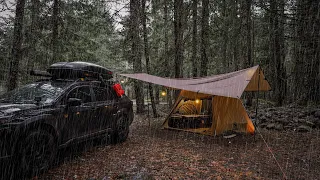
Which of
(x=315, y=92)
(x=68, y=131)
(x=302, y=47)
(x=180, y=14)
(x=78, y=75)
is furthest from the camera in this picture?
(x=180, y=14)

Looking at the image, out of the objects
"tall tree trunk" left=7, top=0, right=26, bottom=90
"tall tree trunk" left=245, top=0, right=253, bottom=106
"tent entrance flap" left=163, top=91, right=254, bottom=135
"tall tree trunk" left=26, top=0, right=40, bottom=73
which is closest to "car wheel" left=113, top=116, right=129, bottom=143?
"tent entrance flap" left=163, top=91, right=254, bottom=135

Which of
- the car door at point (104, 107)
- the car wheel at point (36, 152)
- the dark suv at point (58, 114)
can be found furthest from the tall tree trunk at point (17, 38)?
the car wheel at point (36, 152)

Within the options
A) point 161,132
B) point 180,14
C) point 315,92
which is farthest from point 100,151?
point 315,92

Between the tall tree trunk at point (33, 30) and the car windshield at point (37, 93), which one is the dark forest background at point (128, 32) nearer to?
the tall tree trunk at point (33, 30)

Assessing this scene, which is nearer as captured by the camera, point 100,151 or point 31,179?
point 31,179

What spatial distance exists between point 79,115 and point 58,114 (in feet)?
2.02

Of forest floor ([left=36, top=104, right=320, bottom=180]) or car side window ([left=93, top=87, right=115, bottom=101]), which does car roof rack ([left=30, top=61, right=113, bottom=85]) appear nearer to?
car side window ([left=93, top=87, right=115, bottom=101])

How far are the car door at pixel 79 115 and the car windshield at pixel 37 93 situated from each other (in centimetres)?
27

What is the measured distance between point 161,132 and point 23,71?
8.10 metres

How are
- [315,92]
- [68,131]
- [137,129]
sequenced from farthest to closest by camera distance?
[315,92], [137,129], [68,131]

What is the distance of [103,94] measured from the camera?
606 centimetres

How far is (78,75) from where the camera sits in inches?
219

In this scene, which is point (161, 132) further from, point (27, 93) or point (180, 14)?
A: point (180, 14)

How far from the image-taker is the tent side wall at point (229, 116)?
7.84 meters
